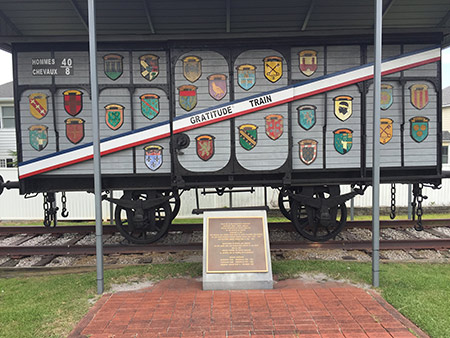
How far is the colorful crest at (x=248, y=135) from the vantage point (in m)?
5.70

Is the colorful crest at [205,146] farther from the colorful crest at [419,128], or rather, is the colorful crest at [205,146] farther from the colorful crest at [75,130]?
the colorful crest at [419,128]

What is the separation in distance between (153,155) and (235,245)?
94.1 inches

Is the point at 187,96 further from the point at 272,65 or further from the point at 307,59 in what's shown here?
the point at 307,59

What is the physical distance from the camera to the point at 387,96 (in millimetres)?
5766

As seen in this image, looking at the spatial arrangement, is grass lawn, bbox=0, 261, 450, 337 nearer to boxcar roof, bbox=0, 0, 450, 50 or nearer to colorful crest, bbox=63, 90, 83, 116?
colorful crest, bbox=63, 90, 83, 116

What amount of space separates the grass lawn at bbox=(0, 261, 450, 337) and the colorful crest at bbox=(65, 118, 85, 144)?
246cm

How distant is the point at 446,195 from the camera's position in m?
11.3

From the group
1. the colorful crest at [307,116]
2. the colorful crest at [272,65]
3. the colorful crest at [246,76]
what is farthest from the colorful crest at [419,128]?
the colorful crest at [246,76]

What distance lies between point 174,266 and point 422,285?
153 inches

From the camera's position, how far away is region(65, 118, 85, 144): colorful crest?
224 inches

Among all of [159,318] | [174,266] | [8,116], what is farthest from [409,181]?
[8,116]

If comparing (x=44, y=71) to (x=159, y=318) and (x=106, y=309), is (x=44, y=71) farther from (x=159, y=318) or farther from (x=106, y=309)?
(x=159, y=318)

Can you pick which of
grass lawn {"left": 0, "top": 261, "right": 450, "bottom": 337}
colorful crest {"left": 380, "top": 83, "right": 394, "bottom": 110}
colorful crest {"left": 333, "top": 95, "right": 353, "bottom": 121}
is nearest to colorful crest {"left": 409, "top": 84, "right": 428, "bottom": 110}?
colorful crest {"left": 380, "top": 83, "right": 394, "bottom": 110}

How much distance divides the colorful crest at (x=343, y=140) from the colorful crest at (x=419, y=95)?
1.36m
